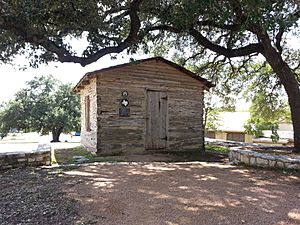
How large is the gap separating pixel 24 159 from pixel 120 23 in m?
4.14

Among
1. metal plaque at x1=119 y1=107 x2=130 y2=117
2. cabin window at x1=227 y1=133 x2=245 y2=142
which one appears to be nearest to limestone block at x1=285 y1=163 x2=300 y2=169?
metal plaque at x1=119 y1=107 x2=130 y2=117

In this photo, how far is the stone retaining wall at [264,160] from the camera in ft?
22.0

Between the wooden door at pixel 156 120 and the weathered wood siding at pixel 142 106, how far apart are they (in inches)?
5.9

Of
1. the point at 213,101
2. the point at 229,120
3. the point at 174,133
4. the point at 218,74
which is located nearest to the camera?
the point at 174,133

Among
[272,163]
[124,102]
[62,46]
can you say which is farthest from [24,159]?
[272,163]

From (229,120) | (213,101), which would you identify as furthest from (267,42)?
(229,120)

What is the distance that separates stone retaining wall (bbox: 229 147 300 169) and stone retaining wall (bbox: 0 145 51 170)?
492cm

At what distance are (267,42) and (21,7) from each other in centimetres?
640

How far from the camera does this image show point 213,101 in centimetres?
1922

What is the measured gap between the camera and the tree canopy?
6.28 metres

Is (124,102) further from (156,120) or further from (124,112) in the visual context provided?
(156,120)

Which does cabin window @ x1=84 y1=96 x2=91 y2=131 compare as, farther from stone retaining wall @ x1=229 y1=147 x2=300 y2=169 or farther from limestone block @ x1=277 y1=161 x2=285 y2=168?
limestone block @ x1=277 y1=161 x2=285 y2=168

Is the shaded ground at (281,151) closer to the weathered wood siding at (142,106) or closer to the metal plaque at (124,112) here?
the weathered wood siding at (142,106)

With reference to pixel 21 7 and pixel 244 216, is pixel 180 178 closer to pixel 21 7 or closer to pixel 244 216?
pixel 244 216
